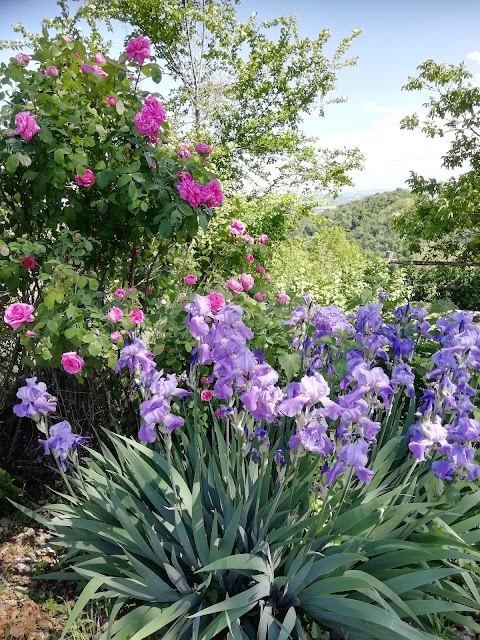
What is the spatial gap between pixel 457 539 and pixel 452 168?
→ 1043cm

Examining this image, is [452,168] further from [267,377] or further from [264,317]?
[267,377]

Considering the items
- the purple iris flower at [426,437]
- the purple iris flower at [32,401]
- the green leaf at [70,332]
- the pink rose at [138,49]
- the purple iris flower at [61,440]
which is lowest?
the purple iris flower at [426,437]

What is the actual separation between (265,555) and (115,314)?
1.24m

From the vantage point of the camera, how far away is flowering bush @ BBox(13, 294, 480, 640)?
1.57 meters

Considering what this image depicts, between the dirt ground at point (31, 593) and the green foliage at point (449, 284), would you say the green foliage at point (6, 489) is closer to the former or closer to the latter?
the dirt ground at point (31, 593)

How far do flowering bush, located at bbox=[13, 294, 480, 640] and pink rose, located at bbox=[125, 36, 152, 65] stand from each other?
1373 mm

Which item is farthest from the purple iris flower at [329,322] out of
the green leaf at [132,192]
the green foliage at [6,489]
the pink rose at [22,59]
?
the pink rose at [22,59]

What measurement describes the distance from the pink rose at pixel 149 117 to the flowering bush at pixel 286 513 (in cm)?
96

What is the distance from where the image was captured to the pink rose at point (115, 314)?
7.68ft

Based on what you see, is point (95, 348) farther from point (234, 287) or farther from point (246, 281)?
point (246, 281)

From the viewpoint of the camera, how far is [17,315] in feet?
7.45

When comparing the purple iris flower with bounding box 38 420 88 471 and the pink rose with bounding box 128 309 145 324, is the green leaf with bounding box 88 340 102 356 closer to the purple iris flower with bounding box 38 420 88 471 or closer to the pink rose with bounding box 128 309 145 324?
the pink rose with bounding box 128 309 145 324

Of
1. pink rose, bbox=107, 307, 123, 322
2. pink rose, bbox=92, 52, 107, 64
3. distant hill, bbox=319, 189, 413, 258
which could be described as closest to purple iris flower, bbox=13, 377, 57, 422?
pink rose, bbox=107, 307, 123, 322

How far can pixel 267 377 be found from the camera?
1.57 meters
